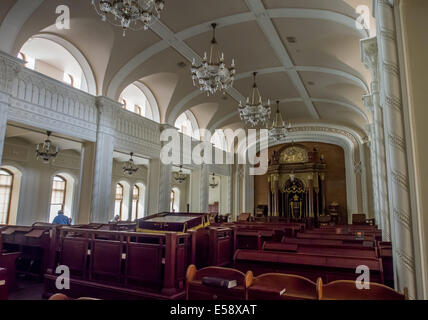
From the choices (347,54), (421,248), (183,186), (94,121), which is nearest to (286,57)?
(347,54)

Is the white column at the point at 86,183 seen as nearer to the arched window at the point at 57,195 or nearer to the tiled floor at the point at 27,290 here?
the tiled floor at the point at 27,290

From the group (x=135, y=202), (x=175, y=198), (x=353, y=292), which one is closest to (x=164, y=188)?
(x=135, y=202)

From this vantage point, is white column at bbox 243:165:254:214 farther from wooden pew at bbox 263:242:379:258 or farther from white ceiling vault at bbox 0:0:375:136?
wooden pew at bbox 263:242:379:258

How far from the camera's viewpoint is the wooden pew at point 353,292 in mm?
2117

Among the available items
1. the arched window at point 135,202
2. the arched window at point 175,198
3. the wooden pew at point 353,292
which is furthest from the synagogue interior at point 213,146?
the arched window at point 175,198

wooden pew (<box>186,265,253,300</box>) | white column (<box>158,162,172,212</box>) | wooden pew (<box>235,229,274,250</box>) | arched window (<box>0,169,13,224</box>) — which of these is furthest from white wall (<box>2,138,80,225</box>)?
wooden pew (<box>186,265,253,300</box>)

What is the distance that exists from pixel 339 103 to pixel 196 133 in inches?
258

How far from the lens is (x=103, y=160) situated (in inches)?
360

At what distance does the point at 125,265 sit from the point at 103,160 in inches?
225

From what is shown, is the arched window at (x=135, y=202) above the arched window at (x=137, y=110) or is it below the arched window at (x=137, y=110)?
below

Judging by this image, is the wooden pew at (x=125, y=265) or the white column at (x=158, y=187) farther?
the white column at (x=158, y=187)

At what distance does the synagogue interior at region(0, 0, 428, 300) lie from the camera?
3.16 meters

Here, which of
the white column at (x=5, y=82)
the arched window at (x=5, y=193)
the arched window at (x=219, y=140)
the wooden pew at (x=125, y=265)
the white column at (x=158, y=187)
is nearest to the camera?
the wooden pew at (x=125, y=265)

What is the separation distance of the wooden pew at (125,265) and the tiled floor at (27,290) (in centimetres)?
38
